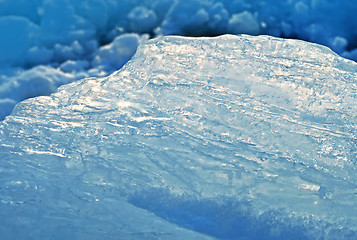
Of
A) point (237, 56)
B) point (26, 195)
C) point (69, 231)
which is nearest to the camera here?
point (69, 231)

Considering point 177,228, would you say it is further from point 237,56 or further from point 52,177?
point 237,56

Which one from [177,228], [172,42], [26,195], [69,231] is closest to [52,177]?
[26,195]

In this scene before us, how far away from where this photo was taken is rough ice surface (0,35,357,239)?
12.0 feet

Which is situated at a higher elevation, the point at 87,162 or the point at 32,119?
the point at 32,119

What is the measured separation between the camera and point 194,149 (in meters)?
4.15

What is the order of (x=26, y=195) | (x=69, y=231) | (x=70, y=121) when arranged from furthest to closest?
(x=70, y=121), (x=26, y=195), (x=69, y=231)

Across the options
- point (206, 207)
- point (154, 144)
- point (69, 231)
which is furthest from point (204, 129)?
point (69, 231)

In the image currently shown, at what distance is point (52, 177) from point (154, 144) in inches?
29.7

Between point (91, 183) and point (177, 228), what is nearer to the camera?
point (177, 228)

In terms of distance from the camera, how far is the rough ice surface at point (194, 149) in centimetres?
367

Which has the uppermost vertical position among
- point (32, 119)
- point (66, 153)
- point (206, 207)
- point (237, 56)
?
point (237, 56)

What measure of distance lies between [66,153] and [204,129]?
1.02m

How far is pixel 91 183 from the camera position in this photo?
3.91 metres

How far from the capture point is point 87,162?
4.08 metres
